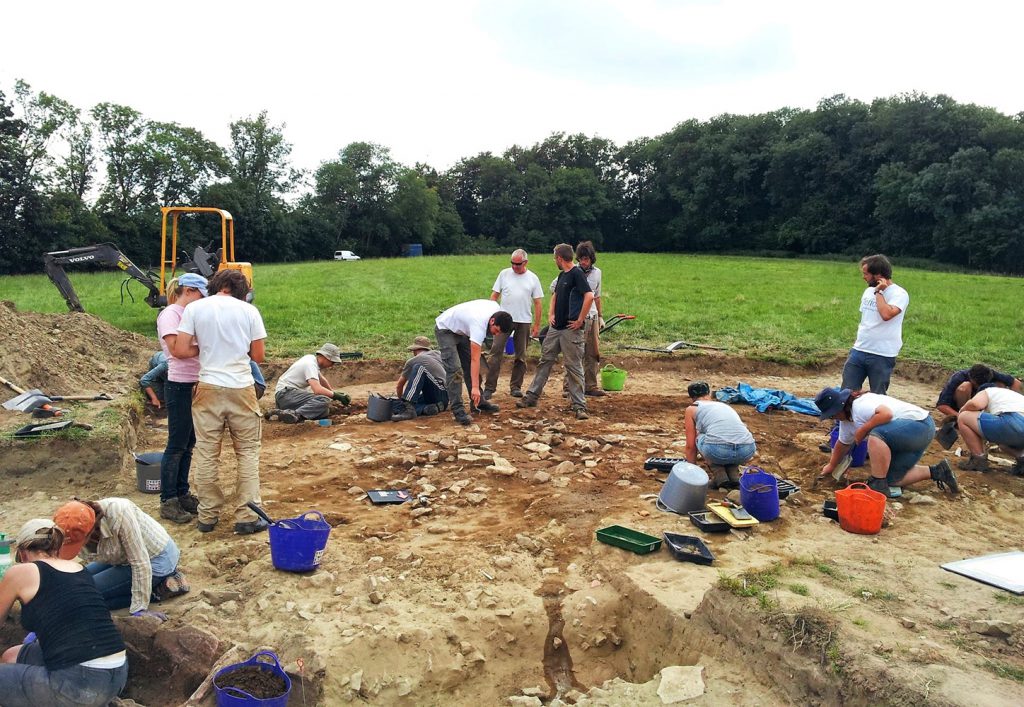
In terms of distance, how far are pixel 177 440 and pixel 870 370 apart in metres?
6.51

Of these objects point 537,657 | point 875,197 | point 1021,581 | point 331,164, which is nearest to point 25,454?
point 537,657

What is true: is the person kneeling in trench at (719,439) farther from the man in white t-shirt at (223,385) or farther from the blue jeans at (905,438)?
the man in white t-shirt at (223,385)

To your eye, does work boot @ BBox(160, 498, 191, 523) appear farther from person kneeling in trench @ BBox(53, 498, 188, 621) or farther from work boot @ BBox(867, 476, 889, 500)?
work boot @ BBox(867, 476, 889, 500)

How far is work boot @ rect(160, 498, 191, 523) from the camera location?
566 cm

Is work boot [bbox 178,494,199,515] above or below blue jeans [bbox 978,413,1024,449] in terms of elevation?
below

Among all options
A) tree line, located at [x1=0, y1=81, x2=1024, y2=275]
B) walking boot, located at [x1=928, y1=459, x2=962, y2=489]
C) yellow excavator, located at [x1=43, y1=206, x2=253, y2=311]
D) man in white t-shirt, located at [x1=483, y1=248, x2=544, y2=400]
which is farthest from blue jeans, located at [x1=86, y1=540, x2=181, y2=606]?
tree line, located at [x1=0, y1=81, x2=1024, y2=275]

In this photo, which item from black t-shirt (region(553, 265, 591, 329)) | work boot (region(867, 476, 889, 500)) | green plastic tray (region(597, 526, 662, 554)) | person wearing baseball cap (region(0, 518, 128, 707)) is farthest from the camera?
black t-shirt (region(553, 265, 591, 329))

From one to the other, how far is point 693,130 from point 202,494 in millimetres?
65370

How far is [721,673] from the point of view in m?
3.88

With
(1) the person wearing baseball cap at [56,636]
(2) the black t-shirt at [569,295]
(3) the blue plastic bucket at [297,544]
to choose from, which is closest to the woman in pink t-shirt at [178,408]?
(3) the blue plastic bucket at [297,544]

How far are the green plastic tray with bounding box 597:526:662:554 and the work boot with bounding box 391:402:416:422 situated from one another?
394 centimetres

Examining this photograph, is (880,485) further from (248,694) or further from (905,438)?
(248,694)

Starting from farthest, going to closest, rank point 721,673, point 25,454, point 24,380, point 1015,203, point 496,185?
point 496,185 < point 1015,203 < point 24,380 < point 25,454 < point 721,673

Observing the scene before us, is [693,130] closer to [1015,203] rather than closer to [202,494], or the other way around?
[1015,203]
